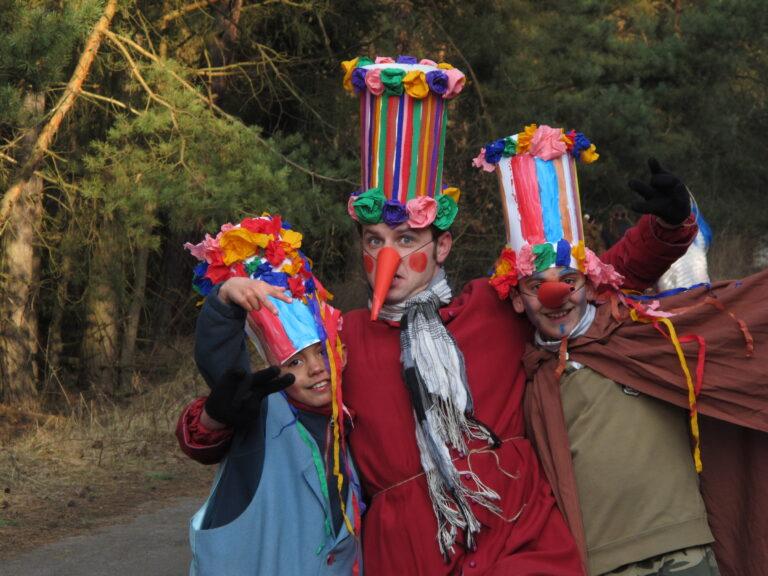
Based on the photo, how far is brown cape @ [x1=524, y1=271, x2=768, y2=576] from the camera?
3.80 metres

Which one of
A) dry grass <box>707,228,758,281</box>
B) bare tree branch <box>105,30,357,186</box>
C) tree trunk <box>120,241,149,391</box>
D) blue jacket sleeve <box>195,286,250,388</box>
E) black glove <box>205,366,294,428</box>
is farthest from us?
dry grass <box>707,228,758,281</box>

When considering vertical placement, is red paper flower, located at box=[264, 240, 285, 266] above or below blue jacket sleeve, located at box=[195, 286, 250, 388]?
above

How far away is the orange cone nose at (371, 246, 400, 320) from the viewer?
12.8ft

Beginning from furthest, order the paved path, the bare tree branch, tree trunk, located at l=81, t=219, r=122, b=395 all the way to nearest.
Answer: tree trunk, located at l=81, t=219, r=122, b=395
the bare tree branch
the paved path

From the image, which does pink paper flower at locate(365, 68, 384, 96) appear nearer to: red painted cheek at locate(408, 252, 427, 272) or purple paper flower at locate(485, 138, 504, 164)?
purple paper flower at locate(485, 138, 504, 164)

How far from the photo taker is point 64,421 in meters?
9.81

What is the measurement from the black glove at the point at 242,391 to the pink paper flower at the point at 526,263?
2.87 feet

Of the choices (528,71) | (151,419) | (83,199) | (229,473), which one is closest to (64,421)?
(151,419)

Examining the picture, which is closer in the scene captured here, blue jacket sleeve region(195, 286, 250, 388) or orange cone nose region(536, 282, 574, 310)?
blue jacket sleeve region(195, 286, 250, 388)

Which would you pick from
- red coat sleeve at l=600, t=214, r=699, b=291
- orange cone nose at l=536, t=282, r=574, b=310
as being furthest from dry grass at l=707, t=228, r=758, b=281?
orange cone nose at l=536, t=282, r=574, b=310

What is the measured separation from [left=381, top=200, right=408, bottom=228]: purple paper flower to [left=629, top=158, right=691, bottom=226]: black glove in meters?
0.76

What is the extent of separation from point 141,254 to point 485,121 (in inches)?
190

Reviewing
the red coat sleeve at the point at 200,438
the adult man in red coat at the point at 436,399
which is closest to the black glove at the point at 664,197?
the adult man in red coat at the point at 436,399

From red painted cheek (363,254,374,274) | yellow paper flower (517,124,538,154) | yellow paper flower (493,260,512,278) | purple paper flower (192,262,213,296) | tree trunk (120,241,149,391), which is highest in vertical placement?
yellow paper flower (517,124,538,154)
